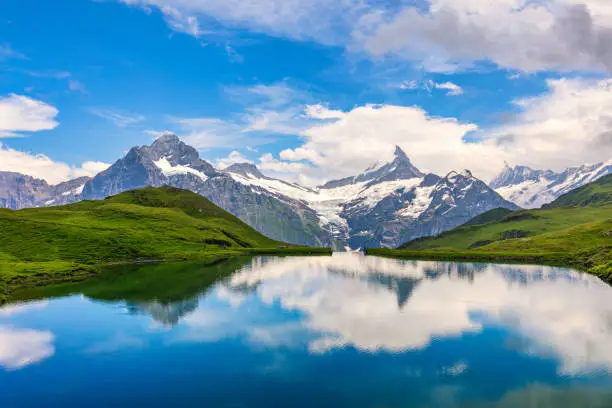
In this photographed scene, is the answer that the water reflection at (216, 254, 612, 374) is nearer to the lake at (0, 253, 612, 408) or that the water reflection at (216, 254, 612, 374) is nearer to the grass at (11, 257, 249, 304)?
the lake at (0, 253, 612, 408)

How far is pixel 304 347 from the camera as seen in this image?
64.8 meters

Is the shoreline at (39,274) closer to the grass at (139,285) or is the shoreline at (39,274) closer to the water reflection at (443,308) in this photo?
the grass at (139,285)

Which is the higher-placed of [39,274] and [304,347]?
[39,274]

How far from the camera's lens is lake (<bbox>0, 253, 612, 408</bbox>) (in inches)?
1865

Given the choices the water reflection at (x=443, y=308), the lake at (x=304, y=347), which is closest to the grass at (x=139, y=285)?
the lake at (x=304, y=347)

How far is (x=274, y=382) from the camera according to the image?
50688mm

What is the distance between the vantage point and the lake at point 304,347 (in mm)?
47375

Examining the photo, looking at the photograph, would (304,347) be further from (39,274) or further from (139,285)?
(39,274)

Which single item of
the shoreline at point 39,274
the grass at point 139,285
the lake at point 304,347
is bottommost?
the lake at point 304,347

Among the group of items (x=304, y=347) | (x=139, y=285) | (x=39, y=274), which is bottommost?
(x=304, y=347)

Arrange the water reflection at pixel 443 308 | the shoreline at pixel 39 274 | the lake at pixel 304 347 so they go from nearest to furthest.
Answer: the lake at pixel 304 347, the water reflection at pixel 443 308, the shoreline at pixel 39 274

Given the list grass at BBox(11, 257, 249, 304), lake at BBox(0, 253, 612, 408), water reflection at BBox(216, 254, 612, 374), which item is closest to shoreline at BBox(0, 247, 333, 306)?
grass at BBox(11, 257, 249, 304)

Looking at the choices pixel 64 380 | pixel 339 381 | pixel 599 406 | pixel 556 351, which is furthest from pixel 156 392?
pixel 556 351

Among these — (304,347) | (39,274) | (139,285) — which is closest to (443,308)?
(304,347)
